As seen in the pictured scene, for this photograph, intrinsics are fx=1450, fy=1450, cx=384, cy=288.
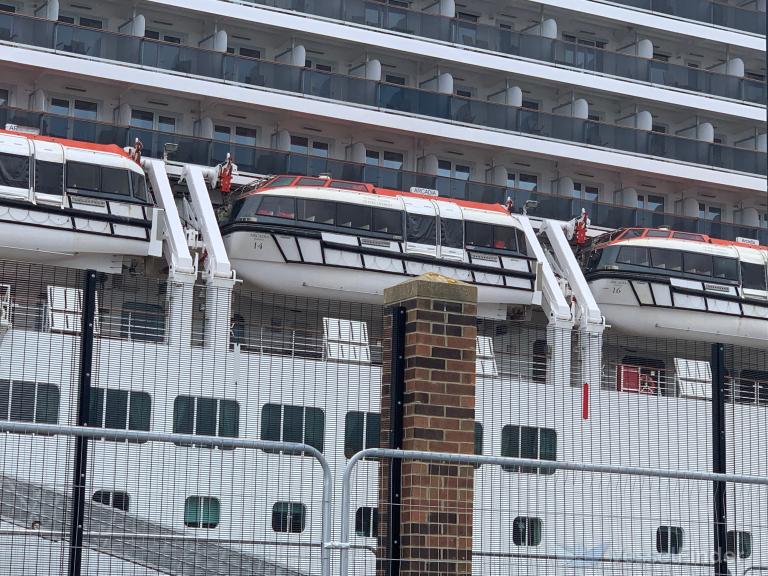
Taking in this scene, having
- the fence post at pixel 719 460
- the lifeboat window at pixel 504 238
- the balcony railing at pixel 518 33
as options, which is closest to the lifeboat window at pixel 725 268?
the lifeboat window at pixel 504 238

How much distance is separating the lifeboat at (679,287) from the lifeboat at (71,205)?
9155 mm

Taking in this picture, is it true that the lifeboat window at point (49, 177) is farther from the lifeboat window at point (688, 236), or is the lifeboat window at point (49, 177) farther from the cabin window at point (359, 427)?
the lifeboat window at point (688, 236)

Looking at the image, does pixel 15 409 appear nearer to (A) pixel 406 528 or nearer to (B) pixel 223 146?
(A) pixel 406 528

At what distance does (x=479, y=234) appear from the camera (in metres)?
26.5

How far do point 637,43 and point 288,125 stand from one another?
9271 millimetres

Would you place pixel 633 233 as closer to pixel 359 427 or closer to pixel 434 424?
pixel 359 427

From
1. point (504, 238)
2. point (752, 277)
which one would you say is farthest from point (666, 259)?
point (504, 238)

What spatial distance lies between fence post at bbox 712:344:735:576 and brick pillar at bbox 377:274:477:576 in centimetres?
181

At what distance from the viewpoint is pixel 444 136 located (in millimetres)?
29672

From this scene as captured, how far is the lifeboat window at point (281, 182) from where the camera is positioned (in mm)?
25219

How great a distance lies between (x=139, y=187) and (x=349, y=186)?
12.6 ft

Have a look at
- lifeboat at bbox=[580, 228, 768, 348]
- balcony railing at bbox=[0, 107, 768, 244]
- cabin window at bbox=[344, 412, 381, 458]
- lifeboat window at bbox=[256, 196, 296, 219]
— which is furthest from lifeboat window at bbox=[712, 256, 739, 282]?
cabin window at bbox=[344, 412, 381, 458]

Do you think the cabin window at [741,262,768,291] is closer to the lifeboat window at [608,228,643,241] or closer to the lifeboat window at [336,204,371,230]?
the lifeboat window at [608,228,643,241]

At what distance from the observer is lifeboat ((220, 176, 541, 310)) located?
24.6 meters
